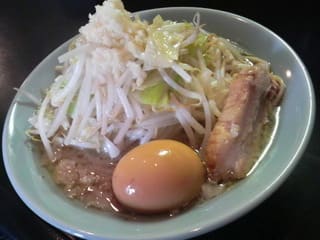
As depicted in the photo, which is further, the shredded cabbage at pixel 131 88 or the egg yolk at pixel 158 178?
the shredded cabbage at pixel 131 88

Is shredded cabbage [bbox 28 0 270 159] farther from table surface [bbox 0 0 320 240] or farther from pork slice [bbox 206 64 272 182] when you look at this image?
table surface [bbox 0 0 320 240]

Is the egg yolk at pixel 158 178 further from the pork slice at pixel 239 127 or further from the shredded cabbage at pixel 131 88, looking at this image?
the shredded cabbage at pixel 131 88

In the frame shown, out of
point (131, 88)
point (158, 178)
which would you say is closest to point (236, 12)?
point (131, 88)

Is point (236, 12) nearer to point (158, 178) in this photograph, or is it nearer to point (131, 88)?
point (131, 88)

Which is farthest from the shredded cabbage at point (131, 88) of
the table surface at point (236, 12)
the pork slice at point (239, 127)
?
the table surface at point (236, 12)

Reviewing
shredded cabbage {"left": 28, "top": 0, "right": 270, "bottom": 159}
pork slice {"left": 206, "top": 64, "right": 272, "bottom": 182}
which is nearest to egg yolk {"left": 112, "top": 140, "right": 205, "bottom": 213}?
pork slice {"left": 206, "top": 64, "right": 272, "bottom": 182}
